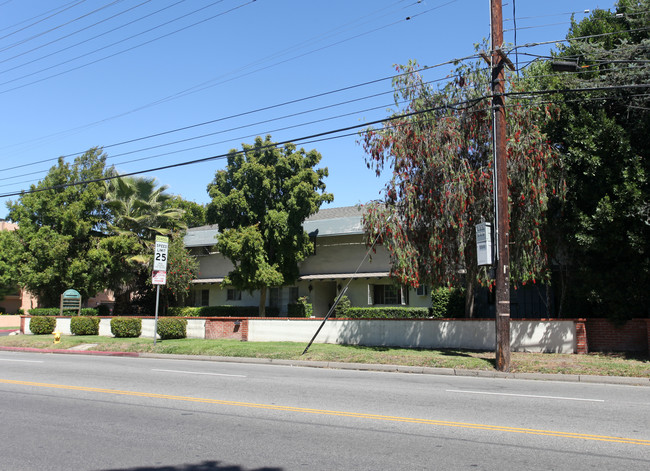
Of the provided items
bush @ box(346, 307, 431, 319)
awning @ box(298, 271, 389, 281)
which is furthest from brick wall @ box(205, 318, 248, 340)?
awning @ box(298, 271, 389, 281)

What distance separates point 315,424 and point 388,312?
17879mm

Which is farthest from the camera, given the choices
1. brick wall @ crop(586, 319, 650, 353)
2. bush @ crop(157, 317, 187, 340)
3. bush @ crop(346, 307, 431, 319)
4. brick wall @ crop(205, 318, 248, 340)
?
bush @ crop(346, 307, 431, 319)

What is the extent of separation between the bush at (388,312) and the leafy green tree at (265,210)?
397 cm

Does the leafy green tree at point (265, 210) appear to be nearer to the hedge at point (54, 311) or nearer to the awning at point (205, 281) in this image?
the awning at point (205, 281)

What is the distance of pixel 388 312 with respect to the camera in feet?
81.8

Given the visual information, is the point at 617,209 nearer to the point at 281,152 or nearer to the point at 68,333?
the point at 281,152

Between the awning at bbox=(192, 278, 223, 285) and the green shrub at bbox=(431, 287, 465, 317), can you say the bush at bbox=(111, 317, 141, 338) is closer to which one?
the awning at bbox=(192, 278, 223, 285)

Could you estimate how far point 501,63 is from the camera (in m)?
14.2

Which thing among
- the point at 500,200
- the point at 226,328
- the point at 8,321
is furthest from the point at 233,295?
A: the point at 8,321

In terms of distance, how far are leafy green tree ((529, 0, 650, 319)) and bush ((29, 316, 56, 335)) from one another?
2383 cm

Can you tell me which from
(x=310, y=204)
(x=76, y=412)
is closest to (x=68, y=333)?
(x=310, y=204)

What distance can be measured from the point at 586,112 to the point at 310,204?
13389mm

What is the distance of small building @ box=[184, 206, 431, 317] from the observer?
26.6m

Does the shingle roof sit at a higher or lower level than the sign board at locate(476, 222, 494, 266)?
higher
